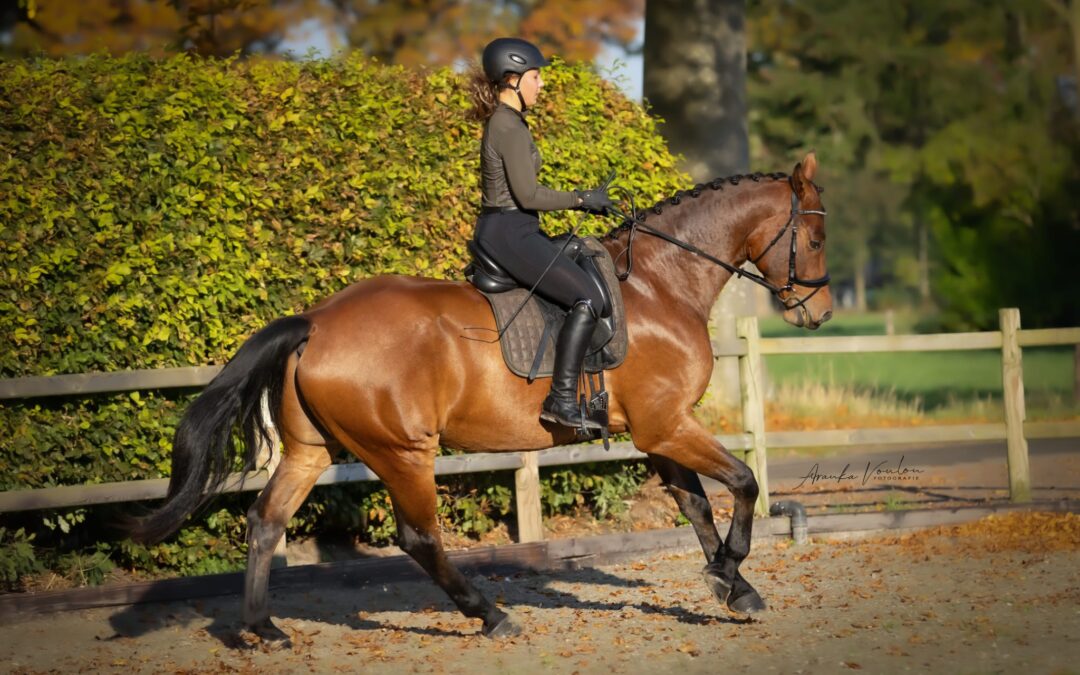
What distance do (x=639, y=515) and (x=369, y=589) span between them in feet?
8.99

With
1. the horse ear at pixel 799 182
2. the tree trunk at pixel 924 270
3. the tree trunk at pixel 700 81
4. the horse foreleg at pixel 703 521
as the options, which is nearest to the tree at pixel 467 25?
the tree trunk at pixel 700 81

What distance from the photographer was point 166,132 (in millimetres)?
8055

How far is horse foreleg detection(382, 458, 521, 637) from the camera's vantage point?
21.6 ft

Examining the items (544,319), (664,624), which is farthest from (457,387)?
(664,624)

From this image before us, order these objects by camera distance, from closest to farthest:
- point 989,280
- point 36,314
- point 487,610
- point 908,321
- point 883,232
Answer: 1. point 487,610
2. point 36,314
3. point 989,280
4. point 908,321
5. point 883,232

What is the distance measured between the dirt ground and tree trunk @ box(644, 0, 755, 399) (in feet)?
18.2

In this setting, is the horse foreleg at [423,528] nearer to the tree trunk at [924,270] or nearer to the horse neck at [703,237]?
the horse neck at [703,237]

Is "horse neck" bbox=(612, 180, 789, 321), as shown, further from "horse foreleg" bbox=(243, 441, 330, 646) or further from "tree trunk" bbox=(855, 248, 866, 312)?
"tree trunk" bbox=(855, 248, 866, 312)

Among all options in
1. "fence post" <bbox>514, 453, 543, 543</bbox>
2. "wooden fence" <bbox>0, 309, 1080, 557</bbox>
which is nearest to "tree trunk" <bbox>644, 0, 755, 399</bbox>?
"wooden fence" <bbox>0, 309, 1080, 557</bbox>

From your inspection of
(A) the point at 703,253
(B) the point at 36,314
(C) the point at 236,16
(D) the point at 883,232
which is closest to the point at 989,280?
(C) the point at 236,16

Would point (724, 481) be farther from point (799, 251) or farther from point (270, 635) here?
point (270, 635)

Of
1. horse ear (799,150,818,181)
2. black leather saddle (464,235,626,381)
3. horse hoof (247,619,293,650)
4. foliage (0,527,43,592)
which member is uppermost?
horse ear (799,150,818,181)

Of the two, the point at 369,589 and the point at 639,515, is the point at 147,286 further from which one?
the point at 639,515

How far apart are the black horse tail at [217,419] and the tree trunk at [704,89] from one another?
8.07 meters
